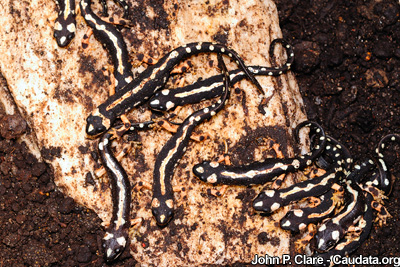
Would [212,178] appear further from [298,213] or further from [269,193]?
[298,213]

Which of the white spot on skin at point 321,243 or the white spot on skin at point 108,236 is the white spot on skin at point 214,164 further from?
the white spot on skin at point 321,243

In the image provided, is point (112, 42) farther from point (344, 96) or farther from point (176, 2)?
point (344, 96)

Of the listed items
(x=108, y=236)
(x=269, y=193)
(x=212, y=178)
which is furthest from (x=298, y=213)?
(x=108, y=236)

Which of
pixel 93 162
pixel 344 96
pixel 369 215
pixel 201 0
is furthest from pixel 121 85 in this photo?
pixel 369 215

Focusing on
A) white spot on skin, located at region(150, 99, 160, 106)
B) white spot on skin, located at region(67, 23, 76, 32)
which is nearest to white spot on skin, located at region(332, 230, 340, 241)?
white spot on skin, located at region(150, 99, 160, 106)

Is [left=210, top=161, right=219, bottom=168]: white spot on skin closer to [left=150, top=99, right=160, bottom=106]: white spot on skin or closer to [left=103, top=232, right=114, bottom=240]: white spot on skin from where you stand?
[left=150, top=99, right=160, bottom=106]: white spot on skin

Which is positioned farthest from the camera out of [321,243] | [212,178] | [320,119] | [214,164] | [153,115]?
[320,119]

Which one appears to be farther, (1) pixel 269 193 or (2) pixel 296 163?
(2) pixel 296 163
